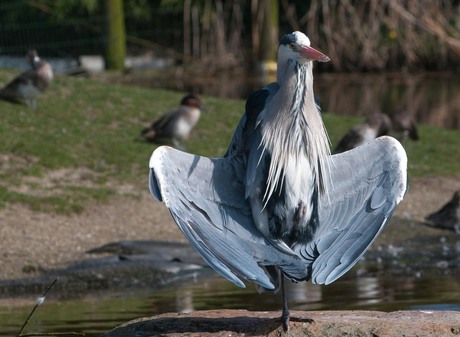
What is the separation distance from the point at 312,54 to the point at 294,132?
0.37 metres

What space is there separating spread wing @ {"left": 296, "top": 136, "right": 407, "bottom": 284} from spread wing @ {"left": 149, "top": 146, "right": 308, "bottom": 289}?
0.18 metres

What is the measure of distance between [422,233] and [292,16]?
14.7m

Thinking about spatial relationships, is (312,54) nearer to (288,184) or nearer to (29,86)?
(288,184)

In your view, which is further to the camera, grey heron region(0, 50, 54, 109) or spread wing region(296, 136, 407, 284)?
grey heron region(0, 50, 54, 109)

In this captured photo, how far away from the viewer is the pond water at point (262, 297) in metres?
7.62

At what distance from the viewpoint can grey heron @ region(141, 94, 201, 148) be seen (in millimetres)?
13188

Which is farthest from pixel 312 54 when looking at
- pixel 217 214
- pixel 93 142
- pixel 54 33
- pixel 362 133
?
pixel 54 33

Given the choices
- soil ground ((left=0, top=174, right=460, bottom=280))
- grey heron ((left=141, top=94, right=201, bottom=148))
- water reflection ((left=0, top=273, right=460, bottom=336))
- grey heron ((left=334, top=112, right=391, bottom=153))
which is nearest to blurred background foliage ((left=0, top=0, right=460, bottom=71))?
grey heron ((left=334, top=112, right=391, bottom=153))

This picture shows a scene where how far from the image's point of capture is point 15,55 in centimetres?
2352

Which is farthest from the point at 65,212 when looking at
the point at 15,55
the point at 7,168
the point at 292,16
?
the point at 292,16

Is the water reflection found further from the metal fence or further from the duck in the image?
the metal fence

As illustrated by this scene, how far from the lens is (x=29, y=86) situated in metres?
13.7

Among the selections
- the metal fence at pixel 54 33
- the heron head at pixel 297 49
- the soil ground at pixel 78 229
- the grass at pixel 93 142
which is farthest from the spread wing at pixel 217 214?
the metal fence at pixel 54 33

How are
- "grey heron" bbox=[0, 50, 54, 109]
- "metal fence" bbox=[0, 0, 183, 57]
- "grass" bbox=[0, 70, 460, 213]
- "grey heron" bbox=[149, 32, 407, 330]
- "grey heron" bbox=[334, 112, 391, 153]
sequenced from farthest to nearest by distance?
"metal fence" bbox=[0, 0, 183, 57]
"grey heron" bbox=[0, 50, 54, 109]
"grey heron" bbox=[334, 112, 391, 153]
"grass" bbox=[0, 70, 460, 213]
"grey heron" bbox=[149, 32, 407, 330]
